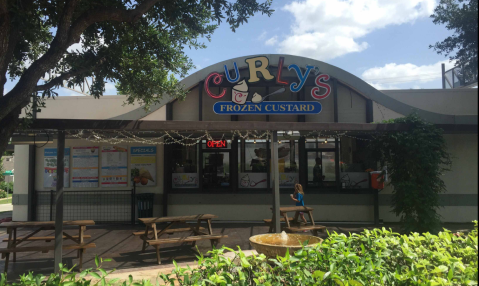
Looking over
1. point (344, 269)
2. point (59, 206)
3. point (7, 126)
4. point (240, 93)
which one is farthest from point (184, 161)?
point (344, 269)

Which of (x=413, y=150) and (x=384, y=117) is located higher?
(x=384, y=117)

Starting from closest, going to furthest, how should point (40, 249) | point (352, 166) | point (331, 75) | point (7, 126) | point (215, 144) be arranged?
point (7, 126) → point (40, 249) → point (331, 75) → point (352, 166) → point (215, 144)

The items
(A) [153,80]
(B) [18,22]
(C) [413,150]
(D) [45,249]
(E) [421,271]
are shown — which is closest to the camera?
(E) [421,271]

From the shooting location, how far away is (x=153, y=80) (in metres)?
7.44

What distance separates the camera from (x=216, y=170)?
11.4m

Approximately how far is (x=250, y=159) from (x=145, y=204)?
3.67 m

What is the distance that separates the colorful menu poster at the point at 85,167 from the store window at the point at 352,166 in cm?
812

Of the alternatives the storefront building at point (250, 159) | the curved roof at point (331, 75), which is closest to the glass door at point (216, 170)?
the storefront building at point (250, 159)

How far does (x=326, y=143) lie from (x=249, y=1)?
6178 millimetres

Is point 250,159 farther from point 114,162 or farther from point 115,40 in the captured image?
point 115,40

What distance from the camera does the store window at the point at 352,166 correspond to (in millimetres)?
11172

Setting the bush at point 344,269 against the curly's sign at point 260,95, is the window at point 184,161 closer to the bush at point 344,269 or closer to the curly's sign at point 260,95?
the curly's sign at point 260,95

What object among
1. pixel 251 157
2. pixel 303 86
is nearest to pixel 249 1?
pixel 303 86

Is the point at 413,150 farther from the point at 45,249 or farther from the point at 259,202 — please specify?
the point at 45,249
